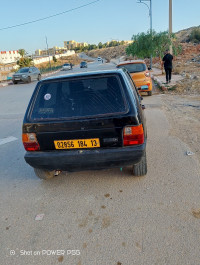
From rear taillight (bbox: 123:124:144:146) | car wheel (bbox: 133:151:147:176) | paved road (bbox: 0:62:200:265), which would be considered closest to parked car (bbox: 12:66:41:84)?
paved road (bbox: 0:62:200:265)

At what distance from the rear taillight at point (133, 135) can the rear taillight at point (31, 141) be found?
1.20 metres

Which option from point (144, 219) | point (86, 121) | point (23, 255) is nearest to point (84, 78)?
point (86, 121)

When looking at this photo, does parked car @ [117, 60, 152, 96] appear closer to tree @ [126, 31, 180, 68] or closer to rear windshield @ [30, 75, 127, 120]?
rear windshield @ [30, 75, 127, 120]

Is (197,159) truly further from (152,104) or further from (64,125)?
(152,104)

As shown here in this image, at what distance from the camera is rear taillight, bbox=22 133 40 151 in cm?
296

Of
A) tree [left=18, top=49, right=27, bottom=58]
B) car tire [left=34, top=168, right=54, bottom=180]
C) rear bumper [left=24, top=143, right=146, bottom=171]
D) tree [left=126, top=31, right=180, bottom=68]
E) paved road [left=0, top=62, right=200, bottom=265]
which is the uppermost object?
tree [left=18, top=49, right=27, bottom=58]

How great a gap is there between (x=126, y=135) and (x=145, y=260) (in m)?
1.39

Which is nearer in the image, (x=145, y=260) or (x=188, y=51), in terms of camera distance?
(x=145, y=260)

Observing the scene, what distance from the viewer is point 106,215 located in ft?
8.70

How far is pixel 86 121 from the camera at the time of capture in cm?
276

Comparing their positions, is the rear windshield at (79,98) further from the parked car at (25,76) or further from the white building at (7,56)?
the white building at (7,56)

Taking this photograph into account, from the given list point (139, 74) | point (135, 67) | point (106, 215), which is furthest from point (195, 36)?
point (106, 215)

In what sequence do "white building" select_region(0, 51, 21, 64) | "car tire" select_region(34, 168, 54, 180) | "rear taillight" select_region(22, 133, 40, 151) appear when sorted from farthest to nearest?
"white building" select_region(0, 51, 21, 64) < "car tire" select_region(34, 168, 54, 180) < "rear taillight" select_region(22, 133, 40, 151)

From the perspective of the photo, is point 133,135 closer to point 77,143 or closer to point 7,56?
point 77,143
